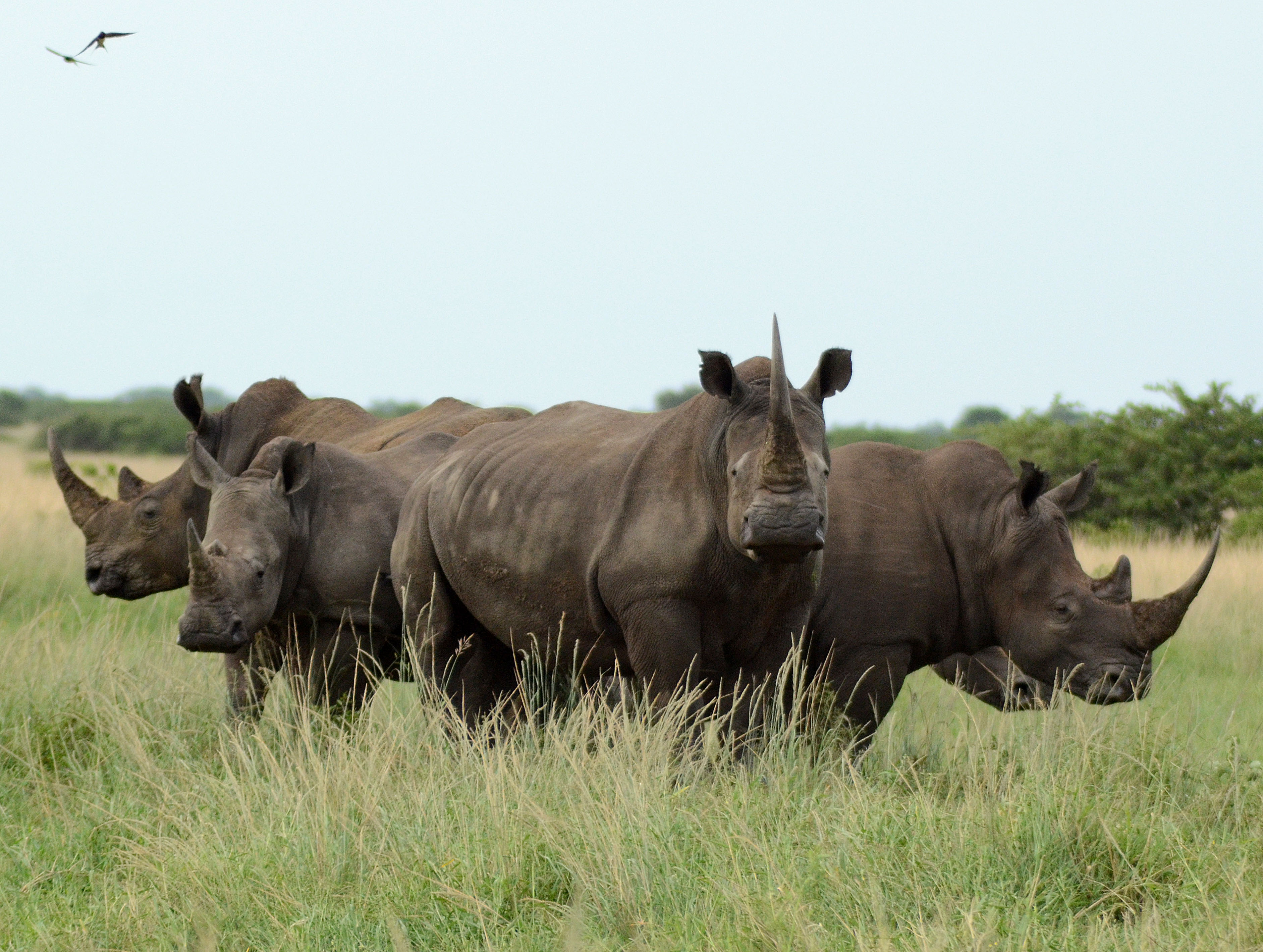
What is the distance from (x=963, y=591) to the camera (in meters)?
6.86

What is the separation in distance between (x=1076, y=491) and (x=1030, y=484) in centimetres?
55

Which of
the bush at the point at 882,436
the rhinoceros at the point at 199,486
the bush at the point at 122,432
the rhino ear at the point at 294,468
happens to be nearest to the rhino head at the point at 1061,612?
the rhinoceros at the point at 199,486

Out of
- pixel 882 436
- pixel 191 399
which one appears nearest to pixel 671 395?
pixel 882 436

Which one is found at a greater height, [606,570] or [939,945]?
[606,570]

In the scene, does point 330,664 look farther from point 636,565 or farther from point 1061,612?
point 1061,612

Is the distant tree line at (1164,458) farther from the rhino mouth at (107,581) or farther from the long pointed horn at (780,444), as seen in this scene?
the long pointed horn at (780,444)

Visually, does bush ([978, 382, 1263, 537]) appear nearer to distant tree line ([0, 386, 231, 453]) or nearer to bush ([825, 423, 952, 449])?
bush ([825, 423, 952, 449])

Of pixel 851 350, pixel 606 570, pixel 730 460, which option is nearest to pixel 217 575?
pixel 606 570

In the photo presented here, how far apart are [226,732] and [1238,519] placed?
14.4 meters

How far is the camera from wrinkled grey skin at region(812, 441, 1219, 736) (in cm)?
652

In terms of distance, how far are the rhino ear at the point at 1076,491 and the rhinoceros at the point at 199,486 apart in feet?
8.83

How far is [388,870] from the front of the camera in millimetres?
4621

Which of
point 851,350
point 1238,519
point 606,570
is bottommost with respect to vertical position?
point 1238,519

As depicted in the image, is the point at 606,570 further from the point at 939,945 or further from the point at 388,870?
the point at 939,945
